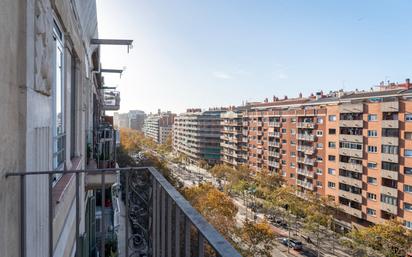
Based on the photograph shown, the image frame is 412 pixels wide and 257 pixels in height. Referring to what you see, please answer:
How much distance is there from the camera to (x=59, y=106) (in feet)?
14.6

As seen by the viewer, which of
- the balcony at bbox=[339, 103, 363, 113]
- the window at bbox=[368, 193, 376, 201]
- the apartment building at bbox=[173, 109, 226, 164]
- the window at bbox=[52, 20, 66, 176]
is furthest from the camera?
the apartment building at bbox=[173, 109, 226, 164]

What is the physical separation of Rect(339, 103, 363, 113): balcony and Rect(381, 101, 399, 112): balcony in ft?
7.38

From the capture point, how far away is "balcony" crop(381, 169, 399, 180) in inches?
970

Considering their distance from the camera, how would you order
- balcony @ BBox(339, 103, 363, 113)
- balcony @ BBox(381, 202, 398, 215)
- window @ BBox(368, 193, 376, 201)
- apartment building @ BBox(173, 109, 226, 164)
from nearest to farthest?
1. balcony @ BBox(381, 202, 398, 215)
2. window @ BBox(368, 193, 376, 201)
3. balcony @ BBox(339, 103, 363, 113)
4. apartment building @ BBox(173, 109, 226, 164)

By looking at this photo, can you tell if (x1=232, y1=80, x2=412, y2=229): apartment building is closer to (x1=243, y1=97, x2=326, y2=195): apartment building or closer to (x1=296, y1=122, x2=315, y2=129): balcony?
(x1=296, y1=122, x2=315, y2=129): balcony

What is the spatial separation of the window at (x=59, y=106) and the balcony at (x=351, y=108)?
2844 cm

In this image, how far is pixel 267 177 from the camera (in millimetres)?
38844

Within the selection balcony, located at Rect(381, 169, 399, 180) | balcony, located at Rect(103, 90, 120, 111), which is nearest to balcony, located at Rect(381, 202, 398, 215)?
balcony, located at Rect(381, 169, 399, 180)

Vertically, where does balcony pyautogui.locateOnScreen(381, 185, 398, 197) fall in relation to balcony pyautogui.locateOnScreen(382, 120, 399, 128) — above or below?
below

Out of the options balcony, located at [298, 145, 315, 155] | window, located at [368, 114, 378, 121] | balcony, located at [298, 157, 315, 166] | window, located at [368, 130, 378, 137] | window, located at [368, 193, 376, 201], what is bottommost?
window, located at [368, 193, 376, 201]

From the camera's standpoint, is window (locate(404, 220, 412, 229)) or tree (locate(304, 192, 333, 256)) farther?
tree (locate(304, 192, 333, 256))

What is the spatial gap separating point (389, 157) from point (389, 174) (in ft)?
4.49

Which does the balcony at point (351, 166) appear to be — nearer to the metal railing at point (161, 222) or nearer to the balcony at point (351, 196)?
the balcony at point (351, 196)

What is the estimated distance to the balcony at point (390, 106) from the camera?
2471 cm
